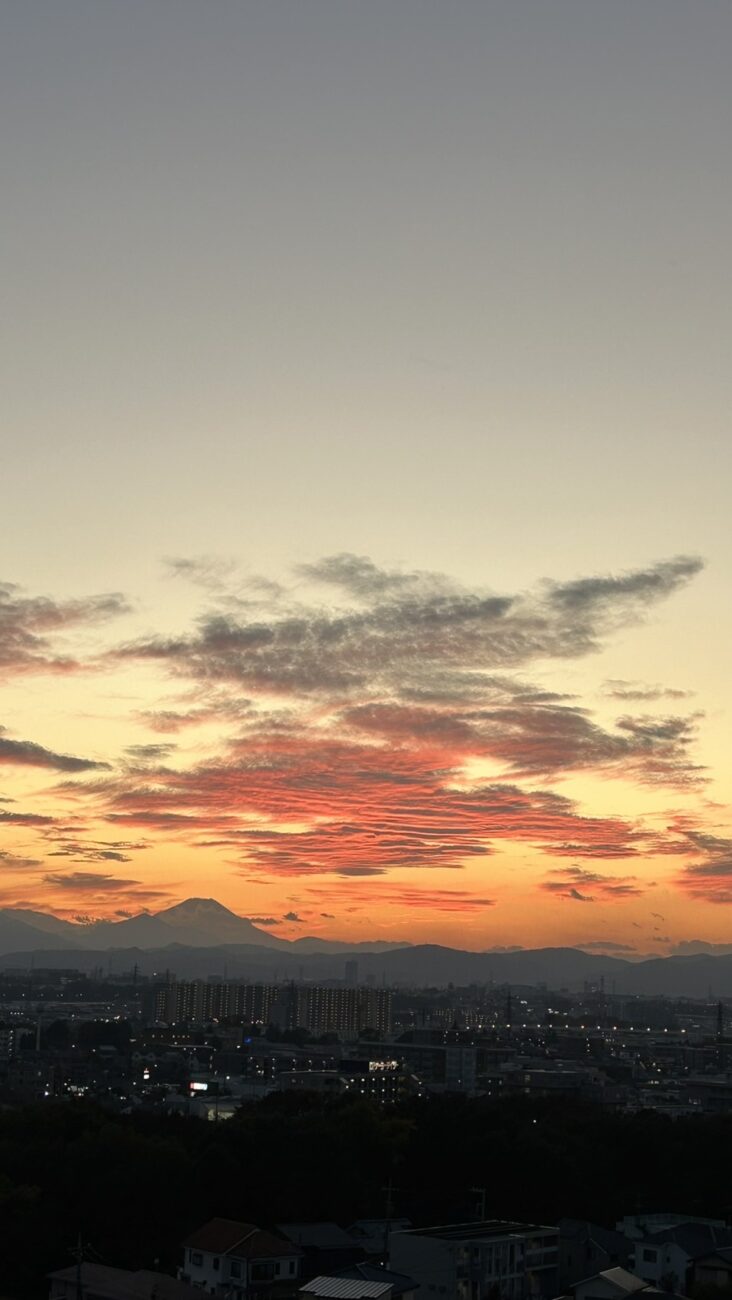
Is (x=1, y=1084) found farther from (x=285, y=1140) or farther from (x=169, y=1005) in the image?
(x=169, y=1005)

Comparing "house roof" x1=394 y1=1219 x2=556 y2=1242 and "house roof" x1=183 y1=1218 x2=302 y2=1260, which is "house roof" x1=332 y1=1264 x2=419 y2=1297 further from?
"house roof" x1=394 y1=1219 x2=556 y2=1242

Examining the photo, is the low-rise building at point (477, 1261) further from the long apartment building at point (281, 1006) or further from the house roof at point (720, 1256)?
the long apartment building at point (281, 1006)

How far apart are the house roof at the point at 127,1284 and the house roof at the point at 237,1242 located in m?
1.93

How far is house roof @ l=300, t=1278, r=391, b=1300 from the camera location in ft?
58.8

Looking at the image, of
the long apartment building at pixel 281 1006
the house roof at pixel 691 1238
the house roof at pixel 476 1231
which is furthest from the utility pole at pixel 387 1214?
the long apartment building at pixel 281 1006

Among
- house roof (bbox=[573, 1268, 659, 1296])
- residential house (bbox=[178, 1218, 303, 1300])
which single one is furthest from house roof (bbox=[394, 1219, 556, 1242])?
house roof (bbox=[573, 1268, 659, 1296])

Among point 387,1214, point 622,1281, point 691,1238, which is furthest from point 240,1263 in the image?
point 691,1238

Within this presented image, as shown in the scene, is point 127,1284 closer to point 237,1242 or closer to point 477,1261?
point 237,1242

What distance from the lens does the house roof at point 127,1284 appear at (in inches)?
715

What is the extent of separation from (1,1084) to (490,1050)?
33798 millimetres

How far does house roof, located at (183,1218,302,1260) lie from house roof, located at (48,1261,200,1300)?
6.35 feet

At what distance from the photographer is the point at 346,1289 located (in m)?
18.1

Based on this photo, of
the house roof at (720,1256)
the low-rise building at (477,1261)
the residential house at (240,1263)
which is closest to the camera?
the residential house at (240,1263)

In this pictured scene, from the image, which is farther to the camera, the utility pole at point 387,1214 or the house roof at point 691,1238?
the utility pole at point 387,1214
